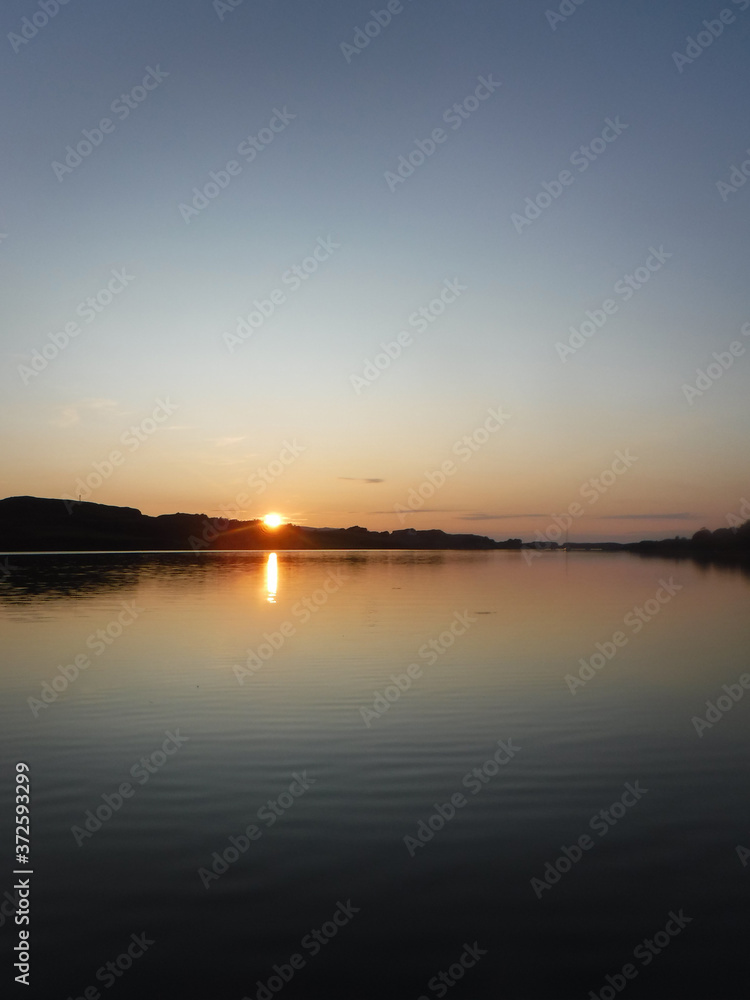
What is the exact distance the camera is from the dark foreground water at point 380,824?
8.26 meters

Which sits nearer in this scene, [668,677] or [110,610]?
[668,677]

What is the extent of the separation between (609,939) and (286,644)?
2457cm

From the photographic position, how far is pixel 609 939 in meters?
8.73

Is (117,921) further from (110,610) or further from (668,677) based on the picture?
(110,610)

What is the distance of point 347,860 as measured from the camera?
10688mm

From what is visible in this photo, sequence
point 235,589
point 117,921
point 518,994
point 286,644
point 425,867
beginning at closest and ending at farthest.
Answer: point 518,994, point 117,921, point 425,867, point 286,644, point 235,589

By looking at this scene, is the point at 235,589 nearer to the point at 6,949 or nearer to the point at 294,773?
the point at 294,773

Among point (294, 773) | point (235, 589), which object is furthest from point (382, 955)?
point (235, 589)

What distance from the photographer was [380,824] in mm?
12141

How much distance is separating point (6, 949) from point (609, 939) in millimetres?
6552

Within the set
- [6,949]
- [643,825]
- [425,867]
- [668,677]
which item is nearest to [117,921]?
[6,949]

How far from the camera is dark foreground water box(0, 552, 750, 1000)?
8.26 meters

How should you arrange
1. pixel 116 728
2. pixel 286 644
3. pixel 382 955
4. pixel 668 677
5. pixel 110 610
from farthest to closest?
1. pixel 110 610
2. pixel 286 644
3. pixel 668 677
4. pixel 116 728
5. pixel 382 955

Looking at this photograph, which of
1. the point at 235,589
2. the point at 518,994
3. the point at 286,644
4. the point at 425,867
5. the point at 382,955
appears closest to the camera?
the point at 518,994
